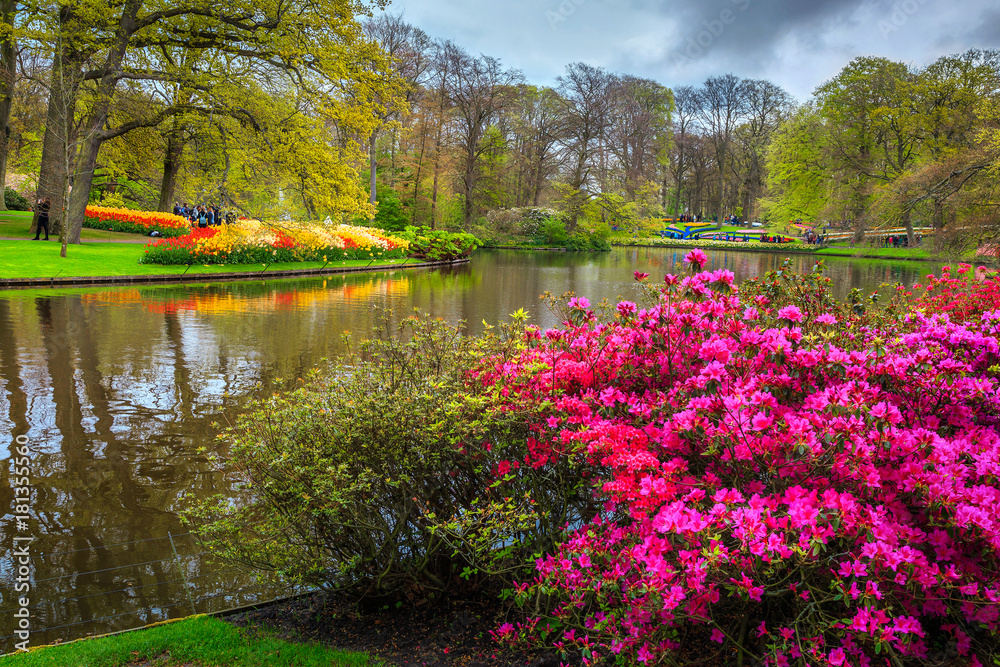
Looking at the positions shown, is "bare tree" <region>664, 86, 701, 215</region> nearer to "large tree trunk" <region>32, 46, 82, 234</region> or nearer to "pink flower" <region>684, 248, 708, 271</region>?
"large tree trunk" <region>32, 46, 82, 234</region>

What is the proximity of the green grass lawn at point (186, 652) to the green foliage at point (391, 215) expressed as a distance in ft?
124

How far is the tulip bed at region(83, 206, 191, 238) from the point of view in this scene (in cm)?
2725

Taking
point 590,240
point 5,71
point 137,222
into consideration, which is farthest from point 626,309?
point 590,240

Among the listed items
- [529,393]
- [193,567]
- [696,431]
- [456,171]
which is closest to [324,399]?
[529,393]

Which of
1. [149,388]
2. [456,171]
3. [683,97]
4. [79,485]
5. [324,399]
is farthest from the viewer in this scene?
[683,97]

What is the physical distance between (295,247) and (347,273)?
79.7 inches

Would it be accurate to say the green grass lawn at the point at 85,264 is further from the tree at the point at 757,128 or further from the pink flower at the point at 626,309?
the tree at the point at 757,128

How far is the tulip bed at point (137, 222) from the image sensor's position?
2725 centimetres

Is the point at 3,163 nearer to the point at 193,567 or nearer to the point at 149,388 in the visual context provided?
the point at 149,388

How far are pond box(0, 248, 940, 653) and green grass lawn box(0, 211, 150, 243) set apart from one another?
10.5 metres

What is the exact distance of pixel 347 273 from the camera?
22.8 m

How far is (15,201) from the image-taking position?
37156 mm

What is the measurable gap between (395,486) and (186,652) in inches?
47.4

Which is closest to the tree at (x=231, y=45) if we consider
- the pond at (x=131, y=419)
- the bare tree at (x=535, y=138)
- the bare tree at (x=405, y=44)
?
the pond at (x=131, y=419)
